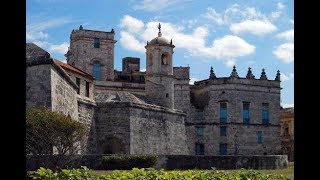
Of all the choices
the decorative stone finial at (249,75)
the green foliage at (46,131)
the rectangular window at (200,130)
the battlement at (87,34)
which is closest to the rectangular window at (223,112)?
the rectangular window at (200,130)

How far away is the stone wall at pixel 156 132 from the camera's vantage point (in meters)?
35.4

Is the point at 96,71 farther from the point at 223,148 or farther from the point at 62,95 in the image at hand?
the point at 62,95

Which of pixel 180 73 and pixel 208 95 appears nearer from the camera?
pixel 208 95

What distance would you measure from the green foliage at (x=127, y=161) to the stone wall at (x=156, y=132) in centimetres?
853

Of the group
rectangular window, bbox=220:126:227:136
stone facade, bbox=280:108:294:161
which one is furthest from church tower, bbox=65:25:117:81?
stone facade, bbox=280:108:294:161

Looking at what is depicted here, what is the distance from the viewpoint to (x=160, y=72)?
45531 millimetres

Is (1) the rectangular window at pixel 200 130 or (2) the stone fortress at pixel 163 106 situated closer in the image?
(2) the stone fortress at pixel 163 106

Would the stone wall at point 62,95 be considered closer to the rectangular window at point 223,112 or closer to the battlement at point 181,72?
the rectangular window at point 223,112

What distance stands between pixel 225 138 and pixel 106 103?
72.7 feet

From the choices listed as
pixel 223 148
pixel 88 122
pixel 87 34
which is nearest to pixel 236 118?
pixel 223 148
